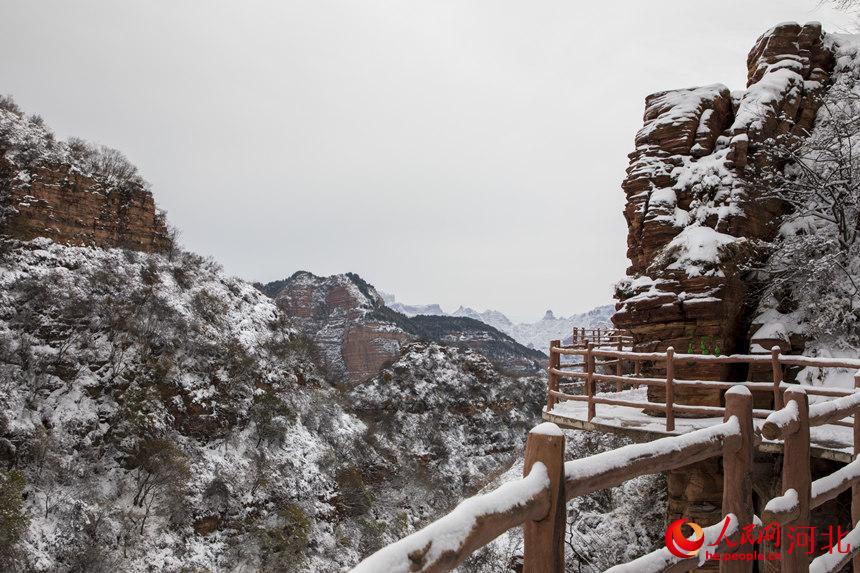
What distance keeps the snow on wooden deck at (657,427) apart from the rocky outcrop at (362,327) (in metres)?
70.9

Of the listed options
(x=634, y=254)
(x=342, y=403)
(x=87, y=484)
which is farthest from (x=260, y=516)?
(x=634, y=254)

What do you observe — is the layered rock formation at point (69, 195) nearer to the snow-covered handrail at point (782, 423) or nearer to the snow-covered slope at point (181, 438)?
the snow-covered slope at point (181, 438)

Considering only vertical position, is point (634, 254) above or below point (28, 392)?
above

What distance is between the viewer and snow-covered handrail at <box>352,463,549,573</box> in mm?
1335

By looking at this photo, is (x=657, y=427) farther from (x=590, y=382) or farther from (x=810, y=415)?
(x=810, y=415)

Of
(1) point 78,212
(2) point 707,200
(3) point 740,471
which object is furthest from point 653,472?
(1) point 78,212

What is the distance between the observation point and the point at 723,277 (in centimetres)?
1083

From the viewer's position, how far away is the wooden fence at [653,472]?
4.78 ft

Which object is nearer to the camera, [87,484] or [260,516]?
[87,484]

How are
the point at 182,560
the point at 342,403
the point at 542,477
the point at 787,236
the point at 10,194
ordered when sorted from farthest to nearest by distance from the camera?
the point at 342,403, the point at 10,194, the point at 182,560, the point at 787,236, the point at 542,477

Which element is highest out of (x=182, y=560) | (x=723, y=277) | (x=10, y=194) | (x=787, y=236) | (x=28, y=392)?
(x=10, y=194)

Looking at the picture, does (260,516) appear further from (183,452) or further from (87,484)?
(87,484)

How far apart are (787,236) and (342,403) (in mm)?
30914

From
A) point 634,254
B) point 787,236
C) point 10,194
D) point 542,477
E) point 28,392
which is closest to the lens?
point 542,477
